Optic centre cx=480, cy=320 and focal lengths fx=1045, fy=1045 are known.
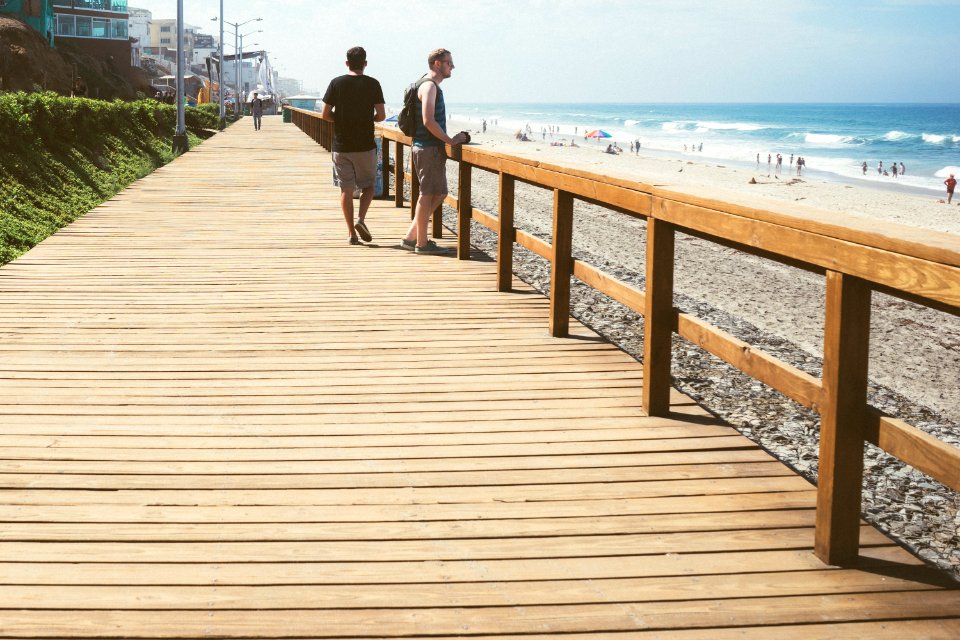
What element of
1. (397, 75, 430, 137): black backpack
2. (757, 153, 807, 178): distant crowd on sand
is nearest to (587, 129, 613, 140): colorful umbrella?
(757, 153, 807, 178): distant crowd on sand

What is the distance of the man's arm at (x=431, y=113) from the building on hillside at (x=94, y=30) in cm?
6361

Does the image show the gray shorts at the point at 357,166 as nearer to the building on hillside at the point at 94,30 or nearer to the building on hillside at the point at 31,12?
the building on hillside at the point at 31,12

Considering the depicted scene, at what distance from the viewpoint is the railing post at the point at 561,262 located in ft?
18.4

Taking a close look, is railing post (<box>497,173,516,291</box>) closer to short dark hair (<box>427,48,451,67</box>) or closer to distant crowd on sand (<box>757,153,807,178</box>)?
short dark hair (<box>427,48,451,67</box>)

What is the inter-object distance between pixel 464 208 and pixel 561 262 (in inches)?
101

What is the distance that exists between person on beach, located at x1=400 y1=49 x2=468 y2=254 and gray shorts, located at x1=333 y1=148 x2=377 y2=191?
2.13 ft

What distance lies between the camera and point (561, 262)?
567 cm

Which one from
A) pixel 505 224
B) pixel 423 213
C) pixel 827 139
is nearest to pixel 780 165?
pixel 827 139

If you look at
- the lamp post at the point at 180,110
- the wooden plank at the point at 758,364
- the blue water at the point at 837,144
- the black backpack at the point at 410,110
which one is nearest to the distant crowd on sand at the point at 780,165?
the blue water at the point at 837,144

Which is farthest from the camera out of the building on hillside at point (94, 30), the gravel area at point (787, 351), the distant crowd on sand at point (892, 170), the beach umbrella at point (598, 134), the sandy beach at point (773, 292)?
the beach umbrella at point (598, 134)

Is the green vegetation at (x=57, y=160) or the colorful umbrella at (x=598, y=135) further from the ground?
the colorful umbrella at (x=598, y=135)

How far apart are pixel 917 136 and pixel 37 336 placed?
82749 mm

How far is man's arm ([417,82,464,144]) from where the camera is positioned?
25.7 ft

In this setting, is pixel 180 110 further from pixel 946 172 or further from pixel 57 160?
pixel 946 172
